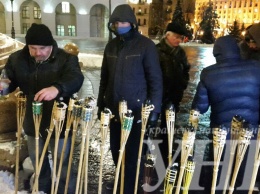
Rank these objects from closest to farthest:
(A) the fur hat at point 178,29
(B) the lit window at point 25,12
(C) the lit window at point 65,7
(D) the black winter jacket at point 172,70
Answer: (A) the fur hat at point 178,29 < (D) the black winter jacket at point 172,70 < (B) the lit window at point 25,12 < (C) the lit window at point 65,7

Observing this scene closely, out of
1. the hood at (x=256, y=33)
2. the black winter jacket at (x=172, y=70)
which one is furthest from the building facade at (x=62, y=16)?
the hood at (x=256, y=33)

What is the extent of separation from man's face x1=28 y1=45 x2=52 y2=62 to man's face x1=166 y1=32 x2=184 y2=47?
173 centimetres

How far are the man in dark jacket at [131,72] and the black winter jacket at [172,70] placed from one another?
97cm

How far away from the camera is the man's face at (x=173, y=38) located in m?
4.38

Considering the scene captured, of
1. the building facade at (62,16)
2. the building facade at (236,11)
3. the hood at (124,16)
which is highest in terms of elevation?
the building facade at (236,11)

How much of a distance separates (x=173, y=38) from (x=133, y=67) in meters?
1.13

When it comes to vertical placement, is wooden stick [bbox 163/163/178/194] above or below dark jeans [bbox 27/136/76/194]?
above

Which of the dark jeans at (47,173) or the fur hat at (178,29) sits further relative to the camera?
the fur hat at (178,29)

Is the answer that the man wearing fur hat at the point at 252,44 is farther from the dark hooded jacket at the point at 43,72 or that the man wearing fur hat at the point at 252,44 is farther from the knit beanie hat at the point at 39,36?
the knit beanie hat at the point at 39,36

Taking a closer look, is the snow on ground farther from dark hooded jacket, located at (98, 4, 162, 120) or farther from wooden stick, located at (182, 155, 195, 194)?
wooden stick, located at (182, 155, 195, 194)

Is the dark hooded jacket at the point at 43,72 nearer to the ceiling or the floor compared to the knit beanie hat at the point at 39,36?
nearer to the floor

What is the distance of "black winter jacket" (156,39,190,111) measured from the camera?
450cm

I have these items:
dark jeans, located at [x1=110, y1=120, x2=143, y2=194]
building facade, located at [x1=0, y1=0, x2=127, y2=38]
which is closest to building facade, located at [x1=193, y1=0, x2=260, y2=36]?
building facade, located at [x1=0, y1=0, x2=127, y2=38]

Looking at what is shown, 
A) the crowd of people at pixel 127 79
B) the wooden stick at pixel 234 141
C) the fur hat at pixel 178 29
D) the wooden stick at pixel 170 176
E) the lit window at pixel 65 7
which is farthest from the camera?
the lit window at pixel 65 7
